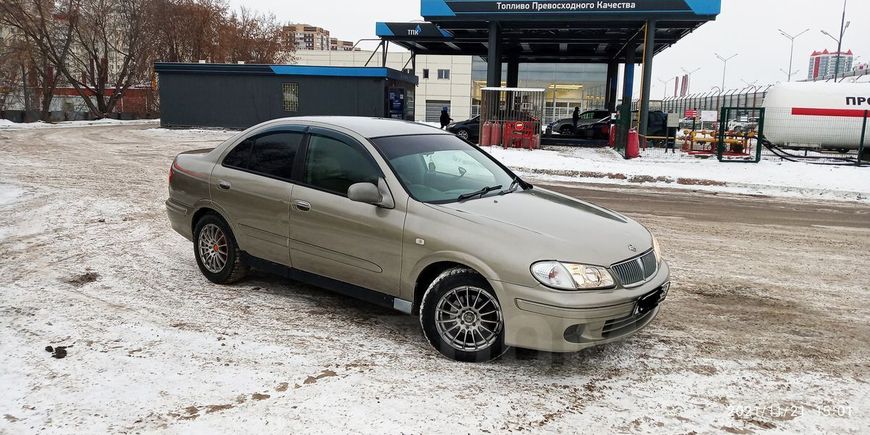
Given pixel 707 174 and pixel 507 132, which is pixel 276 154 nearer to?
pixel 707 174

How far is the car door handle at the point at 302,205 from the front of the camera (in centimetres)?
493

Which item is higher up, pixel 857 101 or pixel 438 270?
pixel 857 101

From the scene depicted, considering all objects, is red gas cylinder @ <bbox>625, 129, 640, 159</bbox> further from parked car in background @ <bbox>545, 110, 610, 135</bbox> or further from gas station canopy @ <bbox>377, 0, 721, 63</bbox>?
parked car in background @ <bbox>545, 110, 610, 135</bbox>

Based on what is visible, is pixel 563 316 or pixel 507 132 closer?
pixel 563 316

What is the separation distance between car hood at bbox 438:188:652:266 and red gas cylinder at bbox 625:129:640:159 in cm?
1733

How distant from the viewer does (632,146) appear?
21297 mm

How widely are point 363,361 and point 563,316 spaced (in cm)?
141

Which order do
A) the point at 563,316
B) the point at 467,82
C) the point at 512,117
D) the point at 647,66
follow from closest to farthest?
the point at 563,316, the point at 647,66, the point at 512,117, the point at 467,82

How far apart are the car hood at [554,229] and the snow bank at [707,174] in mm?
11780

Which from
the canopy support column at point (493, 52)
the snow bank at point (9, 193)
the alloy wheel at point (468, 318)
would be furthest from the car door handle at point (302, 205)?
the canopy support column at point (493, 52)

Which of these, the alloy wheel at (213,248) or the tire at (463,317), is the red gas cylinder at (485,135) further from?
the tire at (463,317)

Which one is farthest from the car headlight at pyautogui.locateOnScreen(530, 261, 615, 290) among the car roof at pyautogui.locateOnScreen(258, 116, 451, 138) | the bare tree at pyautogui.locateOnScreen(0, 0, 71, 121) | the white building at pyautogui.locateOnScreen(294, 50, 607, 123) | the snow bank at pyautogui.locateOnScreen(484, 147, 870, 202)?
the white building at pyautogui.locateOnScreen(294, 50, 607, 123)

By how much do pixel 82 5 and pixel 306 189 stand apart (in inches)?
1745

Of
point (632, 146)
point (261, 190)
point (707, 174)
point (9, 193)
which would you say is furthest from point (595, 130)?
point (261, 190)
